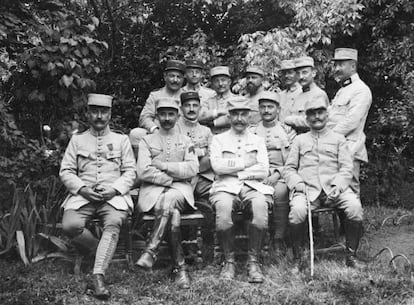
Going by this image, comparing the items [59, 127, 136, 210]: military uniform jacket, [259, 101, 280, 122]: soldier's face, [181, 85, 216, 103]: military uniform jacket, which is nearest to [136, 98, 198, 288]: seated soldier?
[59, 127, 136, 210]: military uniform jacket

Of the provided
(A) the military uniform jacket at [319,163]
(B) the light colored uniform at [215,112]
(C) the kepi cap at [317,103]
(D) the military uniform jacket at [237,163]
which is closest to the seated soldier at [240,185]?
(D) the military uniform jacket at [237,163]

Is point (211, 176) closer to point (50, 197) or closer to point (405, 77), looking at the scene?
point (50, 197)

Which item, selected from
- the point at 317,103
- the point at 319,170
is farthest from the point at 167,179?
the point at 317,103

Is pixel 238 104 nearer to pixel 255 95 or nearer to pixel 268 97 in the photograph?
pixel 268 97

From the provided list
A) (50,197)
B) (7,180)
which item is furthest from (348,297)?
(7,180)

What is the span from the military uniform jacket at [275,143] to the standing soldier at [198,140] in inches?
21.6

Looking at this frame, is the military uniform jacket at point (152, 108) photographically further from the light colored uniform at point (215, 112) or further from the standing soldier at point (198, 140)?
the standing soldier at point (198, 140)

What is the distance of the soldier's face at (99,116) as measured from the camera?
5.45 meters

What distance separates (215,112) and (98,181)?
1716 mm

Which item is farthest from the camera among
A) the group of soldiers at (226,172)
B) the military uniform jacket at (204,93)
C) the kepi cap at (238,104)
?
the military uniform jacket at (204,93)

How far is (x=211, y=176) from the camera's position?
239 inches

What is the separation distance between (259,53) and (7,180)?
373 centimetres

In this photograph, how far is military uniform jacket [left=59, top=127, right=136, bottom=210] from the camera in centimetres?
535

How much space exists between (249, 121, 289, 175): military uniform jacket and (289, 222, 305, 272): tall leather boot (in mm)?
776
